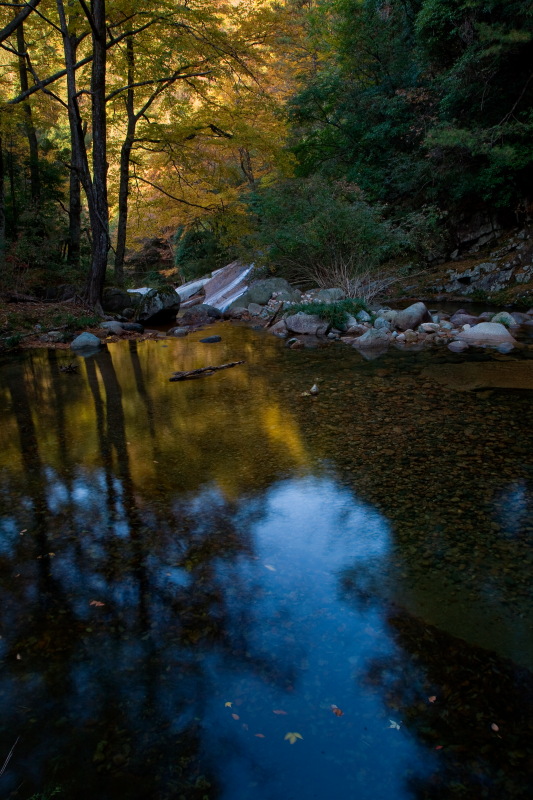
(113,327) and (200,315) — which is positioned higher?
(113,327)

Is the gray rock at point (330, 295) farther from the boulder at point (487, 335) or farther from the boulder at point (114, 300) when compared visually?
the boulder at point (114, 300)

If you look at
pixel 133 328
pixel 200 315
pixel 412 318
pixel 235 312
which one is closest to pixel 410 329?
pixel 412 318

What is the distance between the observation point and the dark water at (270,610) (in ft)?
5.61

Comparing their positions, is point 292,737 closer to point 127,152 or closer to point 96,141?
point 96,141

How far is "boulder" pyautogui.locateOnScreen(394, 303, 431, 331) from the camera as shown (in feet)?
33.1

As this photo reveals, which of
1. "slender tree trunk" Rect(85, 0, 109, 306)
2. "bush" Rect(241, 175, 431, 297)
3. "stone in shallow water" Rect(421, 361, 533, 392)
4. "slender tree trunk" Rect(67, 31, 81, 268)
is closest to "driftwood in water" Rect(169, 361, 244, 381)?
"stone in shallow water" Rect(421, 361, 533, 392)

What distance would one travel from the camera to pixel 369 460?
4.16 m

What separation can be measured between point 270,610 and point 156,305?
37.0 ft

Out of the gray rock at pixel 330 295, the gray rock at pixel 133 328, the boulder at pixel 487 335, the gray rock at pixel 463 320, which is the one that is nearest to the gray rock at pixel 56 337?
the gray rock at pixel 133 328

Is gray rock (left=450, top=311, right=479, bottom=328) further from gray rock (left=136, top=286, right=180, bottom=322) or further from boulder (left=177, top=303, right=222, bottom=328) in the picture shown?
gray rock (left=136, top=286, right=180, bottom=322)

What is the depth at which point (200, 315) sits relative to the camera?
14180 millimetres

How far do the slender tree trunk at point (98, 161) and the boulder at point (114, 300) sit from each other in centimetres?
96

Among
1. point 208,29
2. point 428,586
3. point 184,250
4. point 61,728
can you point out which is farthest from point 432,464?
point 184,250

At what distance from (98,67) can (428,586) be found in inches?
502
